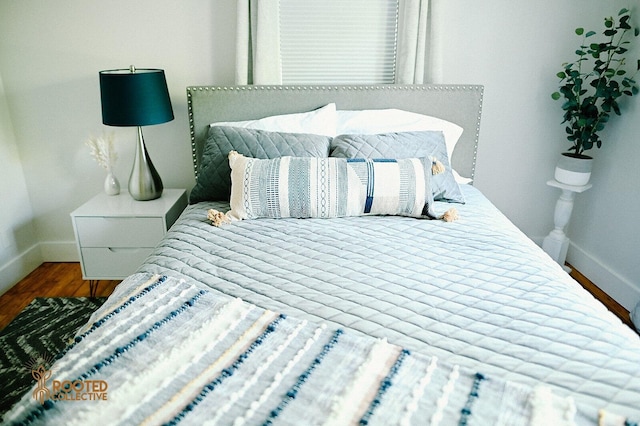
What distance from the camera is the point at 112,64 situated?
A: 2.49 metres

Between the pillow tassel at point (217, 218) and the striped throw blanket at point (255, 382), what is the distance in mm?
681

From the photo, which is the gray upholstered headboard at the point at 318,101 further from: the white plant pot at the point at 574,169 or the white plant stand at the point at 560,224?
→ the white plant stand at the point at 560,224

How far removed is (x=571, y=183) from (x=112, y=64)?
9.01 feet

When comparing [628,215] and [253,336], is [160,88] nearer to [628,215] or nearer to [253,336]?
[253,336]

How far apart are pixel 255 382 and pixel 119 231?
65.0 inches

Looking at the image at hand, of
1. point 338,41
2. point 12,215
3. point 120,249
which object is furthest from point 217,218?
point 12,215

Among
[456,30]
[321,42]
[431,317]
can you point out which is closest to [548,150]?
[456,30]

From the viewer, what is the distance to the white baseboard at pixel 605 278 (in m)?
2.37

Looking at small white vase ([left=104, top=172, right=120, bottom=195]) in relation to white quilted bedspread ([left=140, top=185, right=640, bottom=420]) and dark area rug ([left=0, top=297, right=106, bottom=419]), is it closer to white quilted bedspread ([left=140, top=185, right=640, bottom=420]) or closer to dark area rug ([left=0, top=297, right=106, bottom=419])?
dark area rug ([left=0, top=297, right=106, bottom=419])

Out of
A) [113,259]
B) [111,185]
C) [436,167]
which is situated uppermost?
[436,167]

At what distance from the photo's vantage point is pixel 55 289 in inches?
100

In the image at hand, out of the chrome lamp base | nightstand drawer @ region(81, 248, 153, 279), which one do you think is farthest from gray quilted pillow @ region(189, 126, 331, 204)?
nightstand drawer @ region(81, 248, 153, 279)

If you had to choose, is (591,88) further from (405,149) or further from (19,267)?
(19,267)

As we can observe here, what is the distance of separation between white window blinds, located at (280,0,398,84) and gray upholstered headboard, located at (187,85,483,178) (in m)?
0.19
